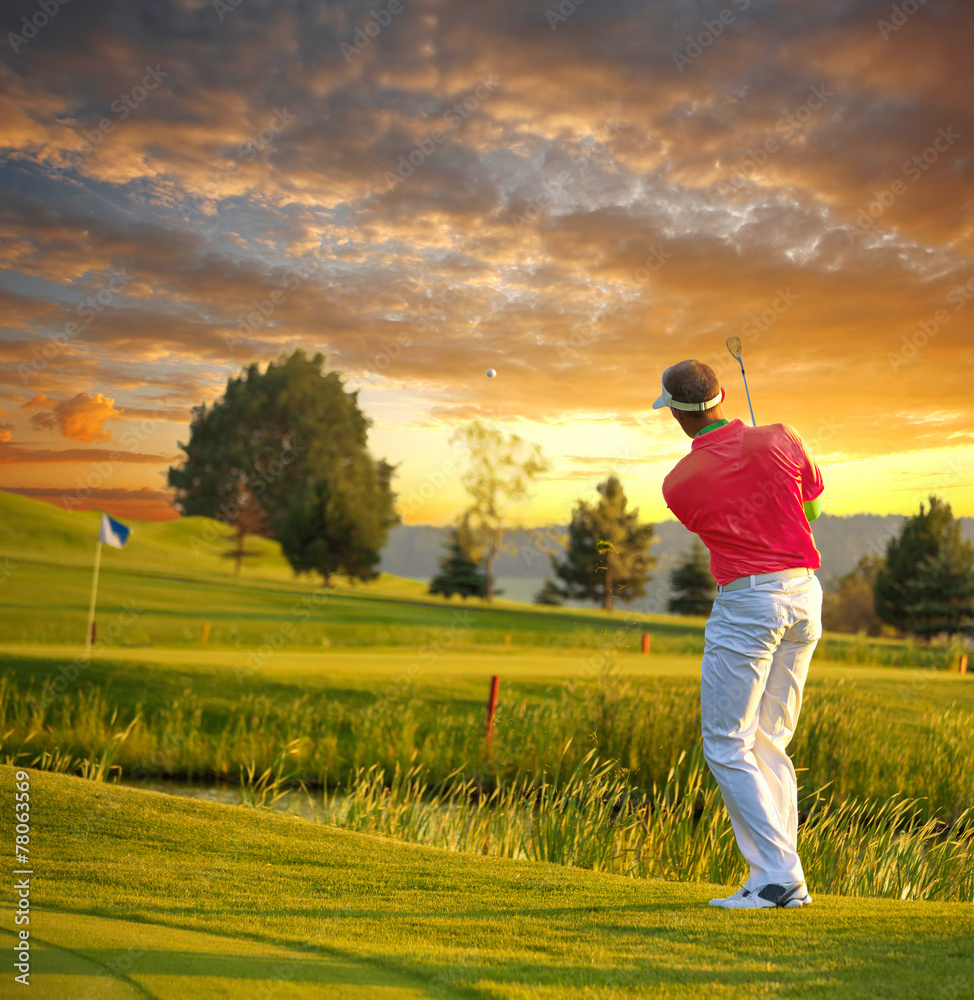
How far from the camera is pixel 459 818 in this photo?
7949 millimetres

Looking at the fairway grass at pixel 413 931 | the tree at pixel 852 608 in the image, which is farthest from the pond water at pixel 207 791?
the tree at pixel 852 608

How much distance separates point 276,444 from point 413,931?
58.9m

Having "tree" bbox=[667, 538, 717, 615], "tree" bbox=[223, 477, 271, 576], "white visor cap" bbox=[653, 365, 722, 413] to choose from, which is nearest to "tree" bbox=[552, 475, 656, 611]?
"tree" bbox=[667, 538, 717, 615]

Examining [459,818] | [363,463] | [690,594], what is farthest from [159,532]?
[459,818]

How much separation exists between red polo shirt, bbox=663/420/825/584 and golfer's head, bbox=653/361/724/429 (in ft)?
0.41

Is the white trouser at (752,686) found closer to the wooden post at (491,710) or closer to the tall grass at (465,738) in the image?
the tall grass at (465,738)

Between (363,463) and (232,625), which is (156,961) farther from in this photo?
(363,463)

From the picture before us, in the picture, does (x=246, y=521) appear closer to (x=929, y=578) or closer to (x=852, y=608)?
(x=929, y=578)

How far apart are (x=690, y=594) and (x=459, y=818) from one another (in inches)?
1797

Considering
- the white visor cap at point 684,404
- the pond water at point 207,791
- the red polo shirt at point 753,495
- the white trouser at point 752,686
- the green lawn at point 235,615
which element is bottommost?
the pond water at point 207,791

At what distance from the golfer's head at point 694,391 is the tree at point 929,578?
145ft

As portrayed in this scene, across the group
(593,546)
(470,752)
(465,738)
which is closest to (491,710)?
(470,752)

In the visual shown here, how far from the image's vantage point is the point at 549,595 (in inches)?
2285

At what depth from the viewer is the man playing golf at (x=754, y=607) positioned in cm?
425
